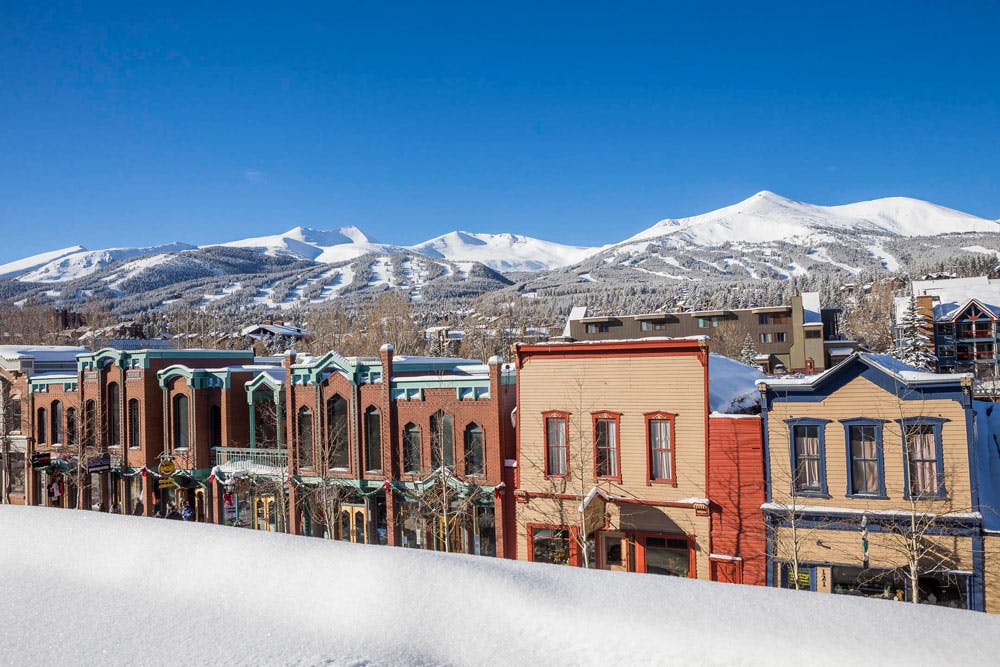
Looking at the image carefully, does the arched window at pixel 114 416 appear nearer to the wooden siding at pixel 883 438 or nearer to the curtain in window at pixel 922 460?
the wooden siding at pixel 883 438

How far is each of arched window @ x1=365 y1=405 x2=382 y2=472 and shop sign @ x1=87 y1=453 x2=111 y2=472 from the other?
13907mm

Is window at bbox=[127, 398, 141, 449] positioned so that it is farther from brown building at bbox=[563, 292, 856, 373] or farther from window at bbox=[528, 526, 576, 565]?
brown building at bbox=[563, 292, 856, 373]

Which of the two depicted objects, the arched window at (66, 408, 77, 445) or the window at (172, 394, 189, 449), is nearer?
the window at (172, 394, 189, 449)

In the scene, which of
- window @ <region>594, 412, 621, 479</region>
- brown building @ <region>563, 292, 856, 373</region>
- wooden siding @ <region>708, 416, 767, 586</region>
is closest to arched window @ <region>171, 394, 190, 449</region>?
window @ <region>594, 412, 621, 479</region>

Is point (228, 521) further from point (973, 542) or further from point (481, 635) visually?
point (973, 542)

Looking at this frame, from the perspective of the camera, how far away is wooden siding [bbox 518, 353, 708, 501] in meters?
Answer: 19.4

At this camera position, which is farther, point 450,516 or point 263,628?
point 450,516

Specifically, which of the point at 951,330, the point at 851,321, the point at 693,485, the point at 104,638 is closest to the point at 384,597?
the point at 104,638

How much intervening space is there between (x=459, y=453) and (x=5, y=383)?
87.2 feet

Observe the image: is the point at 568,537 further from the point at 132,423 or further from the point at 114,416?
the point at 114,416

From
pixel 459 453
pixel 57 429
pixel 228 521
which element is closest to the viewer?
pixel 459 453

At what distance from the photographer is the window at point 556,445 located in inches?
834

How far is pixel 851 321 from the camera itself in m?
121

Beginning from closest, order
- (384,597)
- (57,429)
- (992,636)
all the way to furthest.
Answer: (992,636) < (384,597) < (57,429)
